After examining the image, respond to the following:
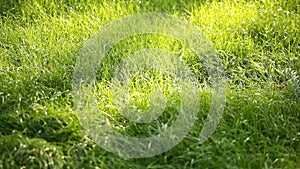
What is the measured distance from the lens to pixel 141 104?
3.12 m

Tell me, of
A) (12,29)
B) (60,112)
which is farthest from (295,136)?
(12,29)

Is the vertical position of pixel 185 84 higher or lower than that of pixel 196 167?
higher

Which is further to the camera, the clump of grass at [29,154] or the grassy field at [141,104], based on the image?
the grassy field at [141,104]

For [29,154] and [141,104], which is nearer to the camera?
[29,154]

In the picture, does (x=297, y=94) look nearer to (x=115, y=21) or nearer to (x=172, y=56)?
(x=172, y=56)

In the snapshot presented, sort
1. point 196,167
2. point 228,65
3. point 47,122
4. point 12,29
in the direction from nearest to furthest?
point 196,167
point 47,122
point 228,65
point 12,29

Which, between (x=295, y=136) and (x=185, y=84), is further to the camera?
(x=185, y=84)

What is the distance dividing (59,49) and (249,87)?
1.49 metres

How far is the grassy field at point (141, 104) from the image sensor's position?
8.93 feet

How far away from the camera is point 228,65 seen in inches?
146

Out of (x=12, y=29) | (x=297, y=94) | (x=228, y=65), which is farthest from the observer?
(x=12, y=29)

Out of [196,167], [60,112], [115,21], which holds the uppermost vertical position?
[115,21]

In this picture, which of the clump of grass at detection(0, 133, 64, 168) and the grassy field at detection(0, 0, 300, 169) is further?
the grassy field at detection(0, 0, 300, 169)

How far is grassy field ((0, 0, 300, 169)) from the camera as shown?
272cm
